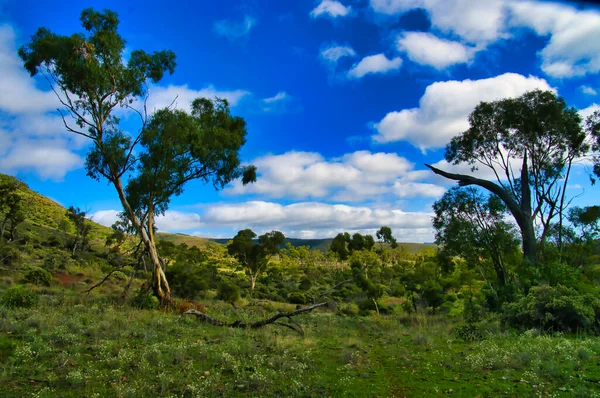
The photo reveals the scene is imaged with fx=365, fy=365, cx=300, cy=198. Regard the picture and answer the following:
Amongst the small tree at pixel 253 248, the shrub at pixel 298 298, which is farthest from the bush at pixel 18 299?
the small tree at pixel 253 248

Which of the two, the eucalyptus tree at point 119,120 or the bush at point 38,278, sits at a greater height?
the eucalyptus tree at point 119,120

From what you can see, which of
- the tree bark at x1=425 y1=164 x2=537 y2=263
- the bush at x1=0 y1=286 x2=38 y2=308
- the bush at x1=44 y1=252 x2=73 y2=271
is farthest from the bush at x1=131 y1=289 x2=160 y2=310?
the tree bark at x1=425 y1=164 x2=537 y2=263

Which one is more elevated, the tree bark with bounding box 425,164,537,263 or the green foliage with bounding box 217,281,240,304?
the tree bark with bounding box 425,164,537,263

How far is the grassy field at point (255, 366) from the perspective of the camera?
21.7ft

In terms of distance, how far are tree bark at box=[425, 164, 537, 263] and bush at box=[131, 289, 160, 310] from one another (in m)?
21.2

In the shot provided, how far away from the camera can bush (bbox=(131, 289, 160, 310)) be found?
18.6 meters

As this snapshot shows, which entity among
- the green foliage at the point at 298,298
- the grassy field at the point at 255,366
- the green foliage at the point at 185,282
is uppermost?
the grassy field at the point at 255,366

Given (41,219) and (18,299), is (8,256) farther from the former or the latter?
(41,219)

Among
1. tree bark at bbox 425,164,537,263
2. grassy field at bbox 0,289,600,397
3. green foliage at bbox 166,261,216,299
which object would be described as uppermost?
tree bark at bbox 425,164,537,263

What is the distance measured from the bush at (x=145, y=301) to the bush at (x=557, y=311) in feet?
54.7

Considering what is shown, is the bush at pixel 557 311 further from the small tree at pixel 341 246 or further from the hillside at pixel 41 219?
the small tree at pixel 341 246

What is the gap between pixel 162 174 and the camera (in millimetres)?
20703

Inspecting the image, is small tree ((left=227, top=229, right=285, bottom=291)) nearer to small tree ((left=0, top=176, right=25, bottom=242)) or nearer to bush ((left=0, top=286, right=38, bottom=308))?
small tree ((left=0, top=176, right=25, bottom=242))

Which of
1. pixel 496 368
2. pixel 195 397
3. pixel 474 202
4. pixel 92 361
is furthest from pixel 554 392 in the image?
pixel 474 202
